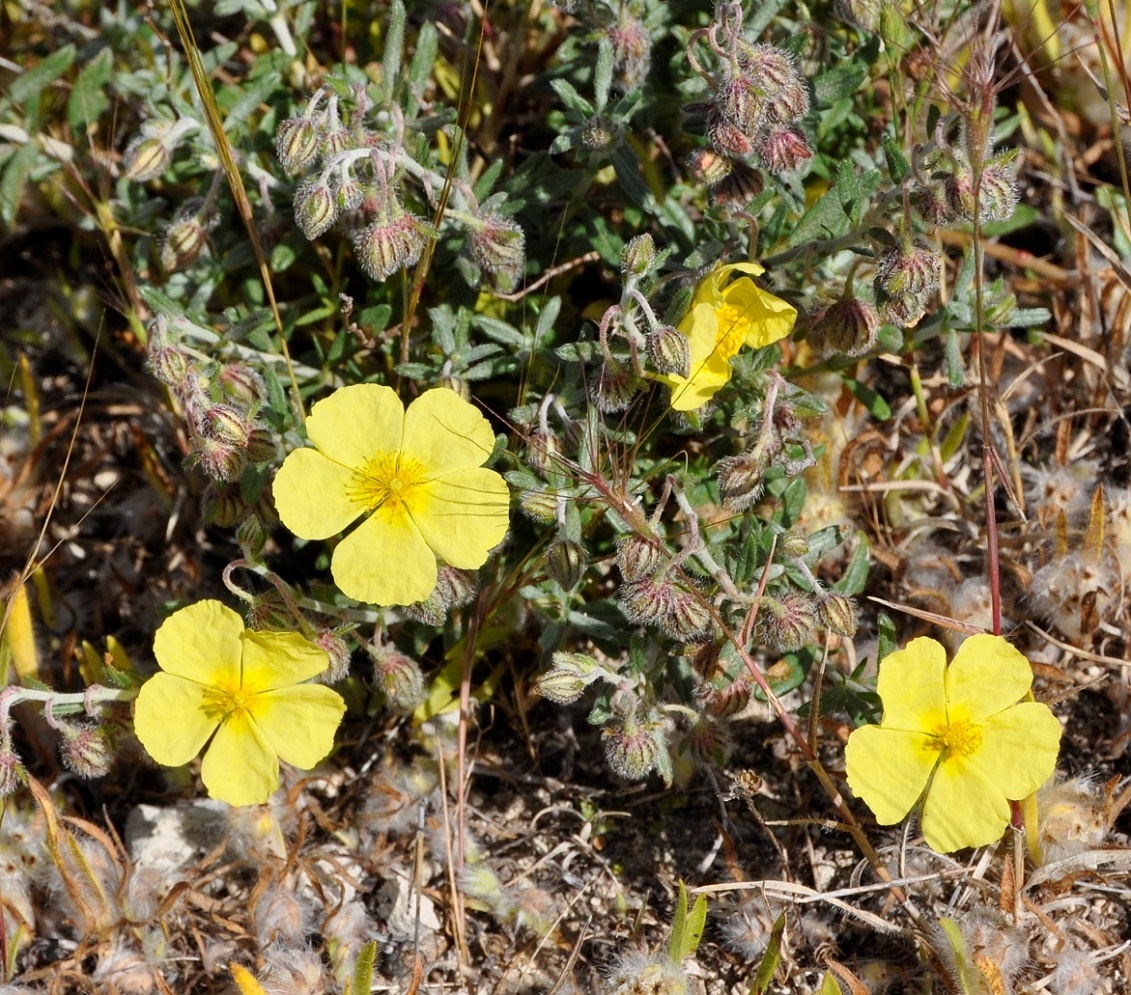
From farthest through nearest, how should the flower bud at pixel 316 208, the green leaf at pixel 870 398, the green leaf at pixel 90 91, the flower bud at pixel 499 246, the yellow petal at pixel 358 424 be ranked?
the green leaf at pixel 90 91, the green leaf at pixel 870 398, the flower bud at pixel 499 246, the flower bud at pixel 316 208, the yellow petal at pixel 358 424

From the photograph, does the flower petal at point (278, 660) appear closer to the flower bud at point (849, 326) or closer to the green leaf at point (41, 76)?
the flower bud at point (849, 326)

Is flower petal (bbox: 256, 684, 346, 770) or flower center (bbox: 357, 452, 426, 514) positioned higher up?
flower center (bbox: 357, 452, 426, 514)

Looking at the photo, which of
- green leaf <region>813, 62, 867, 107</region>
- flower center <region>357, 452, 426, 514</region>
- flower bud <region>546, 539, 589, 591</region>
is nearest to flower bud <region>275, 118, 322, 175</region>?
flower center <region>357, 452, 426, 514</region>

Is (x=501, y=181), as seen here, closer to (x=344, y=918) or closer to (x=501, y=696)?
(x=501, y=696)

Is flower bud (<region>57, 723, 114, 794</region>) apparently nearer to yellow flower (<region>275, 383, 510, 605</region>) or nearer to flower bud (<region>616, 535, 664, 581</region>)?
yellow flower (<region>275, 383, 510, 605</region>)

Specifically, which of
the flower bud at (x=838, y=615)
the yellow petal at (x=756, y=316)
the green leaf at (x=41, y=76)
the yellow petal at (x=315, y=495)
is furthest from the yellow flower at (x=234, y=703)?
the green leaf at (x=41, y=76)

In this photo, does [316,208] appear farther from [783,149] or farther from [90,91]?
[90,91]

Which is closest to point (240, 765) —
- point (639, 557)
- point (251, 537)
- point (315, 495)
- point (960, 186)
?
point (251, 537)
